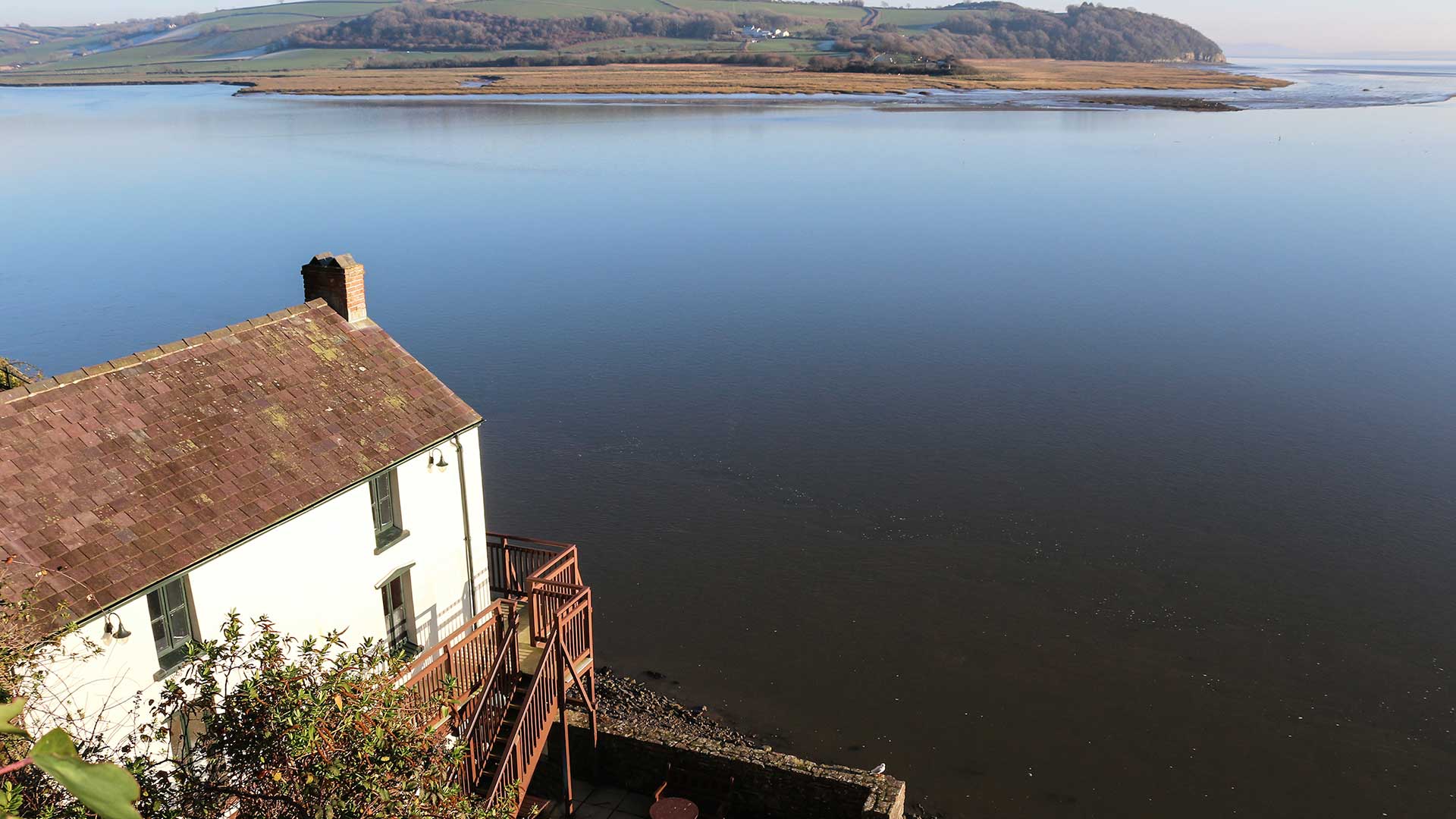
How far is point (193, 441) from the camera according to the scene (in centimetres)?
1427

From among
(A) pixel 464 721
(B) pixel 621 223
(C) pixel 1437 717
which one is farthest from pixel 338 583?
(B) pixel 621 223

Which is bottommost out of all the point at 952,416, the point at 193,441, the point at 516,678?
the point at 952,416

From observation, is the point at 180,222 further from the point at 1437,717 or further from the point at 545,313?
the point at 1437,717

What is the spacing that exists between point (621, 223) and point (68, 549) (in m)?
49.9

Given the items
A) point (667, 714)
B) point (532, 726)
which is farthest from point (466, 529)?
point (667, 714)

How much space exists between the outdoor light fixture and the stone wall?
6931 millimetres

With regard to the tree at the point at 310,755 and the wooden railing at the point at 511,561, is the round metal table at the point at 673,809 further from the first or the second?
the tree at the point at 310,755

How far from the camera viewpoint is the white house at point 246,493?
1227 cm

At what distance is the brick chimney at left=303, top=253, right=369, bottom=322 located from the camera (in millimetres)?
17422

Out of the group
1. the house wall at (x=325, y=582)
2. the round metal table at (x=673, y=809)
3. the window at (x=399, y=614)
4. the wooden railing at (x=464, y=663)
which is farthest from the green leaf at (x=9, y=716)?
the window at (x=399, y=614)

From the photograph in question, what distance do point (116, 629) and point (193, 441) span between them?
299 centimetres

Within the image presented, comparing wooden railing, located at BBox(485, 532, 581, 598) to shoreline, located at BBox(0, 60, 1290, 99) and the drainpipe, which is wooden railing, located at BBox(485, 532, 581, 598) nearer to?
the drainpipe

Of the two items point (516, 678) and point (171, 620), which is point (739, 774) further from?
point (171, 620)

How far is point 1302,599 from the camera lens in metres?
24.3
